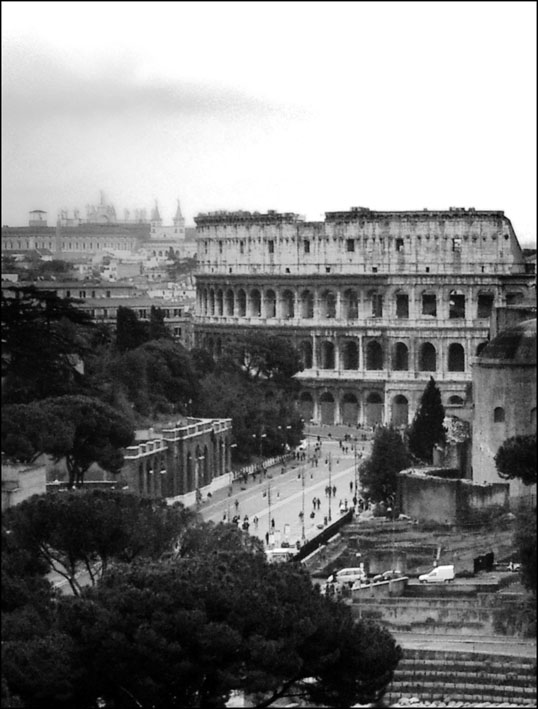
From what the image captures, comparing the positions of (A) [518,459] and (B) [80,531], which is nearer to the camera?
(B) [80,531]

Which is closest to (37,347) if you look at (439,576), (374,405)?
(439,576)

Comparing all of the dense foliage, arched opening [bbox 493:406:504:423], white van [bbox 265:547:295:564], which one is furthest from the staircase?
arched opening [bbox 493:406:504:423]

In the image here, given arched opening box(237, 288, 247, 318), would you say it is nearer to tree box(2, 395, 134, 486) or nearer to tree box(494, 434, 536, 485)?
tree box(2, 395, 134, 486)

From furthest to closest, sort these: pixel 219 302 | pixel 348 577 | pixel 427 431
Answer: pixel 219 302 < pixel 427 431 < pixel 348 577

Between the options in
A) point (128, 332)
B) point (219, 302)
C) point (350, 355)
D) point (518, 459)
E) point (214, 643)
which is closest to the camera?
point (214, 643)

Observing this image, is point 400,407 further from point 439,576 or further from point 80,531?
point 80,531

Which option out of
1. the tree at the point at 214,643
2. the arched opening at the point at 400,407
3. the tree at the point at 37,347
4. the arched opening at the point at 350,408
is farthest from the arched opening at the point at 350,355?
the tree at the point at 214,643

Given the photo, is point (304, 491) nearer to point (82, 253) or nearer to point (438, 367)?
point (438, 367)
